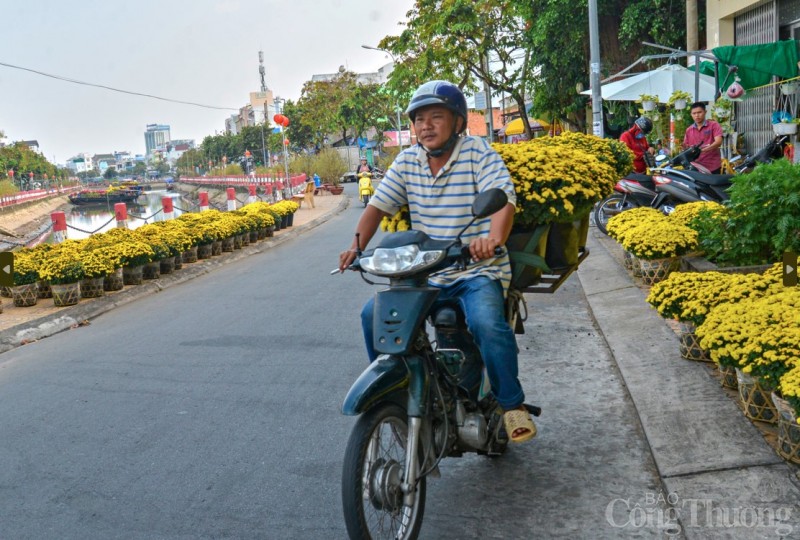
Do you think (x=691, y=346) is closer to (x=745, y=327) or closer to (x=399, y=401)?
(x=745, y=327)

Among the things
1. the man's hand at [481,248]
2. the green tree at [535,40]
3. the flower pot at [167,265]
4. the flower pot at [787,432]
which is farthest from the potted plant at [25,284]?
the green tree at [535,40]

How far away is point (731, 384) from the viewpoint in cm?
469

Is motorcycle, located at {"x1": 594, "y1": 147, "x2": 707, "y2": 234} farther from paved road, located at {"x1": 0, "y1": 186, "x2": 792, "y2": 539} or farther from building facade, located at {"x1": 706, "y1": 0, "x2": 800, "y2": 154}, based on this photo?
paved road, located at {"x1": 0, "y1": 186, "x2": 792, "y2": 539}

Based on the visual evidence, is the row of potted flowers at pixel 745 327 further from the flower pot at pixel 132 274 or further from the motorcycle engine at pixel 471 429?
the flower pot at pixel 132 274

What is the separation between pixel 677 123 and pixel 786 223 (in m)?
10.5

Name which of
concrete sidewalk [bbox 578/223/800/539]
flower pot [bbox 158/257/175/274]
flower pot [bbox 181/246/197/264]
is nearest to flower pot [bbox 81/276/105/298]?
flower pot [bbox 158/257/175/274]

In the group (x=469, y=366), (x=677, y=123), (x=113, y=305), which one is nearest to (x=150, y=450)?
(x=469, y=366)

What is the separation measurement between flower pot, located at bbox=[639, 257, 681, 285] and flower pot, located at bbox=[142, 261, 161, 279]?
7.48 m

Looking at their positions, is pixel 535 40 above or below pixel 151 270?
above

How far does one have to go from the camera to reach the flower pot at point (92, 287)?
10625mm

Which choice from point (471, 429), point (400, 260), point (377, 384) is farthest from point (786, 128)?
point (377, 384)

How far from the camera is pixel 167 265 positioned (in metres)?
12.8

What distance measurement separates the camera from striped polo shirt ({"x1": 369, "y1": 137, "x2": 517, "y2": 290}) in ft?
12.1

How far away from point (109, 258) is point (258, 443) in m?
7.09
